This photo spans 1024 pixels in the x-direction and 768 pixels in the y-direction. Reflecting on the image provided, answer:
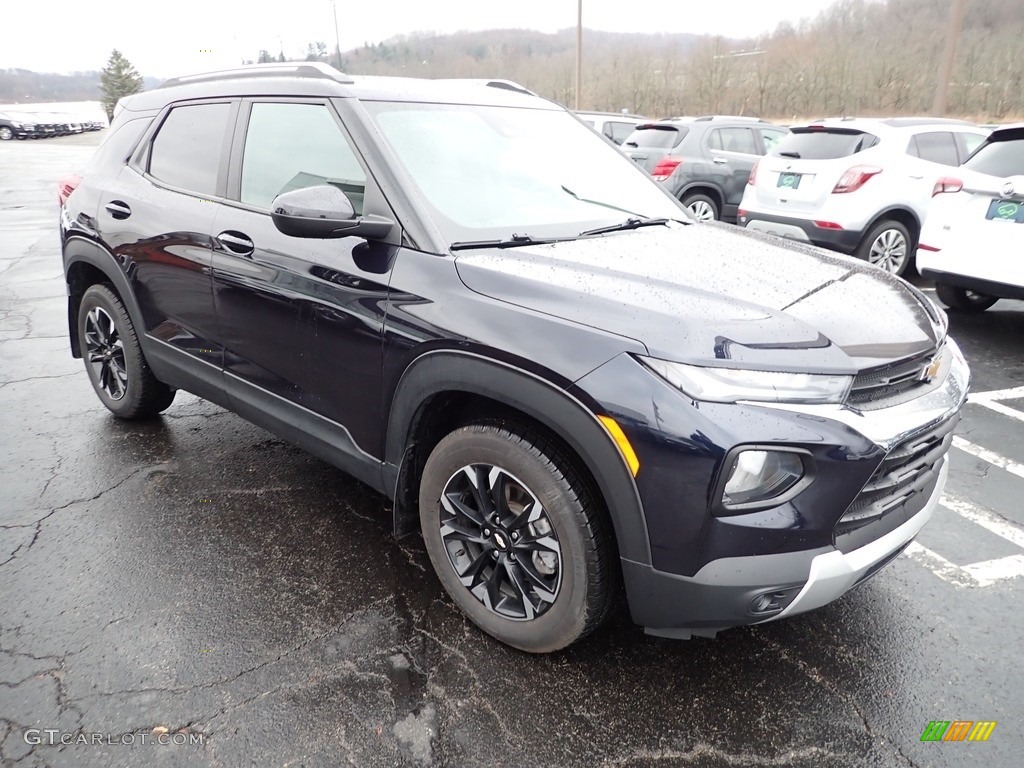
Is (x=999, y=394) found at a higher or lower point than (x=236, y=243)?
lower

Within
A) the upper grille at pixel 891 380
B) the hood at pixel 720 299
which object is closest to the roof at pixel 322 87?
the hood at pixel 720 299

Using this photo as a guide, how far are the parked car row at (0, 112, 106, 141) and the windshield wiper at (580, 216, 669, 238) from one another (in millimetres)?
50232

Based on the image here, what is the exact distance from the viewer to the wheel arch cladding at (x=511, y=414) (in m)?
1.98

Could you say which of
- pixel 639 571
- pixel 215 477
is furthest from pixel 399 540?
pixel 639 571

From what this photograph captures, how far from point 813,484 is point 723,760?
2.75ft

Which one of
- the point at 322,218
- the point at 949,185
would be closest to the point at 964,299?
the point at 949,185

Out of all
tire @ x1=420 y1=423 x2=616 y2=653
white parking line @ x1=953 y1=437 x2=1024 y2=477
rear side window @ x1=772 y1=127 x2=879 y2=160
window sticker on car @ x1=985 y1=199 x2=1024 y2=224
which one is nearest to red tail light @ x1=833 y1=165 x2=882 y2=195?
rear side window @ x1=772 y1=127 x2=879 y2=160

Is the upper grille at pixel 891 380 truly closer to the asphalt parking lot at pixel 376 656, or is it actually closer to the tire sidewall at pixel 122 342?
the asphalt parking lot at pixel 376 656

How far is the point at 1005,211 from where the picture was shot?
17.1 ft

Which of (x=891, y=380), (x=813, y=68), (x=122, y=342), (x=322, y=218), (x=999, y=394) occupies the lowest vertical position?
(x=999, y=394)

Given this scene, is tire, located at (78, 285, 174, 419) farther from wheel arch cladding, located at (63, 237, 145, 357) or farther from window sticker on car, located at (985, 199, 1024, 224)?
window sticker on car, located at (985, 199, 1024, 224)

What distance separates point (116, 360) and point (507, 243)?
2.84 metres

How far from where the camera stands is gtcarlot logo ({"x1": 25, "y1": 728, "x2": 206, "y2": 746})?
2076 mm

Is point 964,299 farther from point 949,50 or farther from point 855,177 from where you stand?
point 949,50
